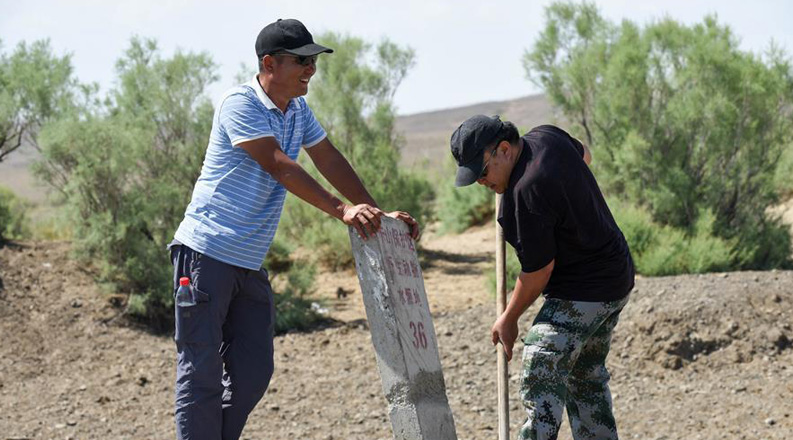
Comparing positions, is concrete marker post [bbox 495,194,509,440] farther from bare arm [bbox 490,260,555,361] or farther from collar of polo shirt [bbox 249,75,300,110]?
collar of polo shirt [bbox 249,75,300,110]

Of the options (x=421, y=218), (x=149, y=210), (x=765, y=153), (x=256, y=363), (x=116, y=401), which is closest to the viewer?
(x=256, y=363)

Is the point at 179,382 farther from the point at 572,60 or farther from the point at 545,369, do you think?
→ the point at 572,60

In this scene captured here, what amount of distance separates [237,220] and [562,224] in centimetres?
122

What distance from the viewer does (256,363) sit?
3.90 m

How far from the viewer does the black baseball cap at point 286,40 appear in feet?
12.2

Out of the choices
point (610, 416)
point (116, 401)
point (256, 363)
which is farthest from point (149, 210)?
point (610, 416)

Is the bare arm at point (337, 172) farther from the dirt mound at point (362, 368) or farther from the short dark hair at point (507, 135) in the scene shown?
the dirt mound at point (362, 368)

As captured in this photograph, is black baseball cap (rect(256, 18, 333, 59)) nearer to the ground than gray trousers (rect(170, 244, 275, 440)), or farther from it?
farther from it

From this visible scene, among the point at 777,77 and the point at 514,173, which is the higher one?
the point at 777,77

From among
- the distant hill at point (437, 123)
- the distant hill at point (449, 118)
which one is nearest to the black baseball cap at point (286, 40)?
the distant hill at point (437, 123)

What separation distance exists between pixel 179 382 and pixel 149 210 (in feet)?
18.2

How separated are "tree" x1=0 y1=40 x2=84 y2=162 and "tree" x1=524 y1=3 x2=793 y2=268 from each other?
19.5 feet

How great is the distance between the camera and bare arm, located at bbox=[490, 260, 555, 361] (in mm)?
3637

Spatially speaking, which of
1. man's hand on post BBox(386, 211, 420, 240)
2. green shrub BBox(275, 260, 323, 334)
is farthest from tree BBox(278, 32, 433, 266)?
man's hand on post BBox(386, 211, 420, 240)
